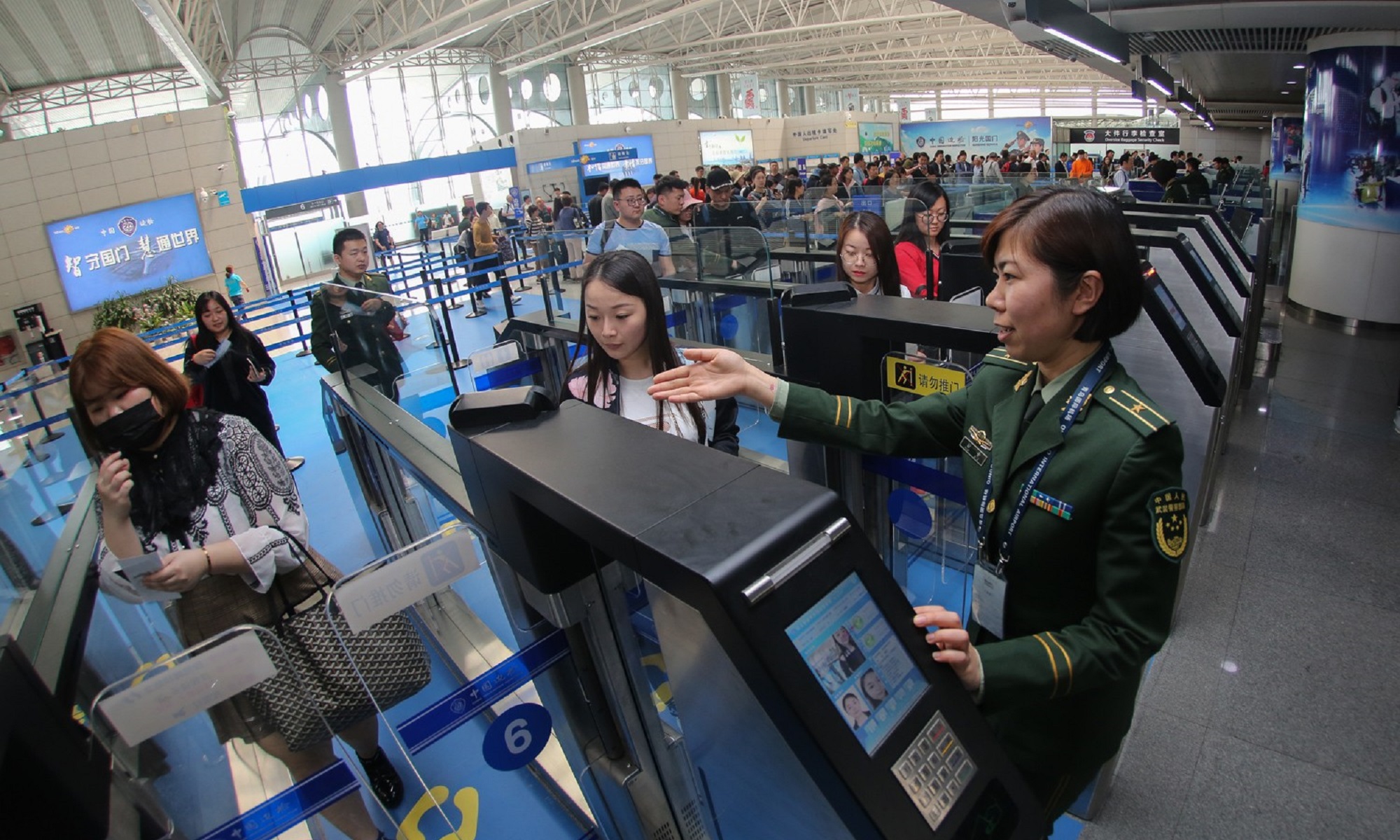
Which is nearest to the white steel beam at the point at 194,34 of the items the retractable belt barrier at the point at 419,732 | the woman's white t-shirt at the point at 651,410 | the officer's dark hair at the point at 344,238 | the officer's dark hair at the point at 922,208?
the officer's dark hair at the point at 344,238

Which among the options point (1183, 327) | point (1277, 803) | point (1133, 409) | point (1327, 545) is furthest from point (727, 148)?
Answer: point (1133, 409)

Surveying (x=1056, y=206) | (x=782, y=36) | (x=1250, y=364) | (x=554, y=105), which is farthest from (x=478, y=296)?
(x=782, y=36)

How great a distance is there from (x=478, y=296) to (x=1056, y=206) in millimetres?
10303

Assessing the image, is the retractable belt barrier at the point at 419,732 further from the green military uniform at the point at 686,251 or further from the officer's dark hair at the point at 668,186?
the officer's dark hair at the point at 668,186

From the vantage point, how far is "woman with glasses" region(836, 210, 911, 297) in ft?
9.54

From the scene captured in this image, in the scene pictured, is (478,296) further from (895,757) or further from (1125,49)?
(895,757)

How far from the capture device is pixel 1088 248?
3.36 ft

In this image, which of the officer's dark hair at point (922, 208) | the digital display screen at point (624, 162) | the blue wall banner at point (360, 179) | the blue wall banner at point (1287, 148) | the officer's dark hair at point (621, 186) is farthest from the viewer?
the digital display screen at point (624, 162)

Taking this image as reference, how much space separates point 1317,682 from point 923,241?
2.60 m

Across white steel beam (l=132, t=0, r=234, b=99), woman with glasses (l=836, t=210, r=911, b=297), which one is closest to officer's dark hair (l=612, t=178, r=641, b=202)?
woman with glasses (l=836, t=210, r=911, b=297)

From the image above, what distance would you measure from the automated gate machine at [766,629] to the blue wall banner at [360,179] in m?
14.1

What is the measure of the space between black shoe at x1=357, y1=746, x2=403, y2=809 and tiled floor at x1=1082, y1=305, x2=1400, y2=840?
1.75m

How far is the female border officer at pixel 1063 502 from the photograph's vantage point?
990 millimetres

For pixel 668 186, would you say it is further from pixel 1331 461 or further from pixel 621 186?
pixel 1331 461
